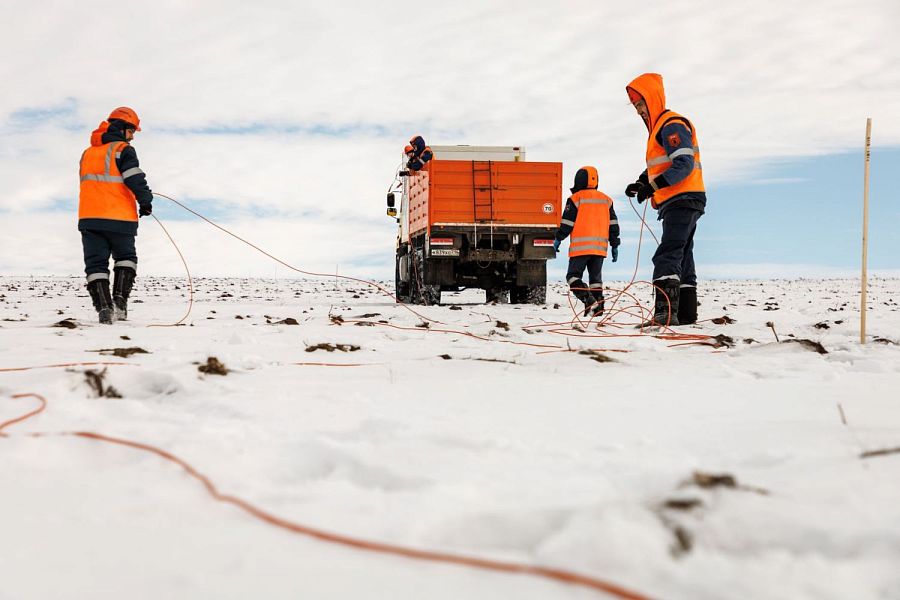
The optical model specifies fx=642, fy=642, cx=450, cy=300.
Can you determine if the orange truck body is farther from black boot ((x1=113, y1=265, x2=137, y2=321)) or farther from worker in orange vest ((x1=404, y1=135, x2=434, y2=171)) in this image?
black boot ((x1=113, y1=265, x2=137, y2=321))

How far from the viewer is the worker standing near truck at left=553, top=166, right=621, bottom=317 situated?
8.91 metres

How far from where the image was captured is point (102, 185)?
6770 mm

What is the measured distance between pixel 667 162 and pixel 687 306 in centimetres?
157

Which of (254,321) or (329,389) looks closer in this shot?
(329,389)

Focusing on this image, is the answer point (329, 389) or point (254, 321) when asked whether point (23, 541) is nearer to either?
point (329, 389)

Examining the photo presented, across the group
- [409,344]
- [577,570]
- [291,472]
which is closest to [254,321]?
[409,344]

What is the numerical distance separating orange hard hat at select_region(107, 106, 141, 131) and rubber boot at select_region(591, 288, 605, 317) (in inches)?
Result: 222

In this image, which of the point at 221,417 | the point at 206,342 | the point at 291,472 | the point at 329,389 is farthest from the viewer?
the point at 206,342

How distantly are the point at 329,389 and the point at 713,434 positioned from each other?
1.59 m

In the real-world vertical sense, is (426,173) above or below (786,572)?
above

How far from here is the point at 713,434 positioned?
2064 mm

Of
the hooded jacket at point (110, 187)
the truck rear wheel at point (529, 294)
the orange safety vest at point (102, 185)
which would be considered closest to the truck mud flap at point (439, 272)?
the truck rear wheel at point (529, 294)

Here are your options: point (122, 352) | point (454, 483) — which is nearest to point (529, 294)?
point (122, 352)

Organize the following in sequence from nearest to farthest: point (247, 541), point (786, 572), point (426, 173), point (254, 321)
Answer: point (786, 572)
point (247, 541)
point (254, 321)
point (426, 173)
